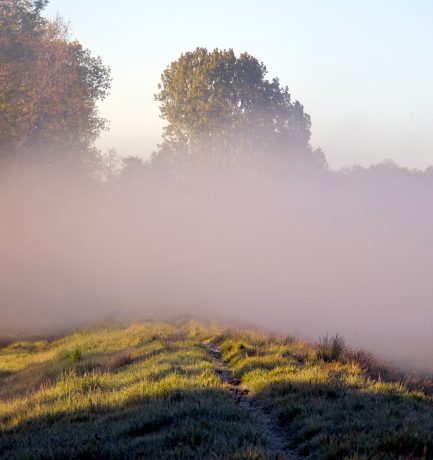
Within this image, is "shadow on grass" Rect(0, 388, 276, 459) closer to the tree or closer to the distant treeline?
the distant treeline

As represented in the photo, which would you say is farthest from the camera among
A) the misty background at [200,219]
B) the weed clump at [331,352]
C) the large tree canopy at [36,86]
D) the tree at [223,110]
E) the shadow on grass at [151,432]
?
the tree at [223,110]

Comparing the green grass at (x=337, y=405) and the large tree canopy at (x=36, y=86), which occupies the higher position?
the large tree canopy at (x=36, y=86)

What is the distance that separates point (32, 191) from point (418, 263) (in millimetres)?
34480

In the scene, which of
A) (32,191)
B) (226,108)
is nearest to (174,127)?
(226,108)

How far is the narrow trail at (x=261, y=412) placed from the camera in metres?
8.48

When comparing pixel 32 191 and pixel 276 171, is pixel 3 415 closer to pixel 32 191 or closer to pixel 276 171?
pixel 32 191

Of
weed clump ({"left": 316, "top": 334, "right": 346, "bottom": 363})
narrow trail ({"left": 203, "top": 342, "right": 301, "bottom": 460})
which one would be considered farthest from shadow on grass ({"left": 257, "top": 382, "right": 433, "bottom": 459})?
weed clump ({"left": 316, "top": 334, "right": 346, "bottom": 363})

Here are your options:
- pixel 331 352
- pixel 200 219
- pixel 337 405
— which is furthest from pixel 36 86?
pixel 337 405

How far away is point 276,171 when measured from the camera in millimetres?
72625

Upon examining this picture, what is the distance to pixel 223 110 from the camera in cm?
7394

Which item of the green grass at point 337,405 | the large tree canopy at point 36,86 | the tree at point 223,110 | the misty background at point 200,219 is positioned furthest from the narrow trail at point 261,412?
the tree at point 223,110

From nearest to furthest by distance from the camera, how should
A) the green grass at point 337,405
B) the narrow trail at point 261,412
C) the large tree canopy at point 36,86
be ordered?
the green grass at point 337,405 → the narrow trail at point 261,412 → the large tree canopy at point 36,86

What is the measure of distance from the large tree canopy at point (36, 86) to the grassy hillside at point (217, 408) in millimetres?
29326

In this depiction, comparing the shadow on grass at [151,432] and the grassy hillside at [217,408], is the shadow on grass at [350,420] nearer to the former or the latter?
the grassy hillside at [217,408]
